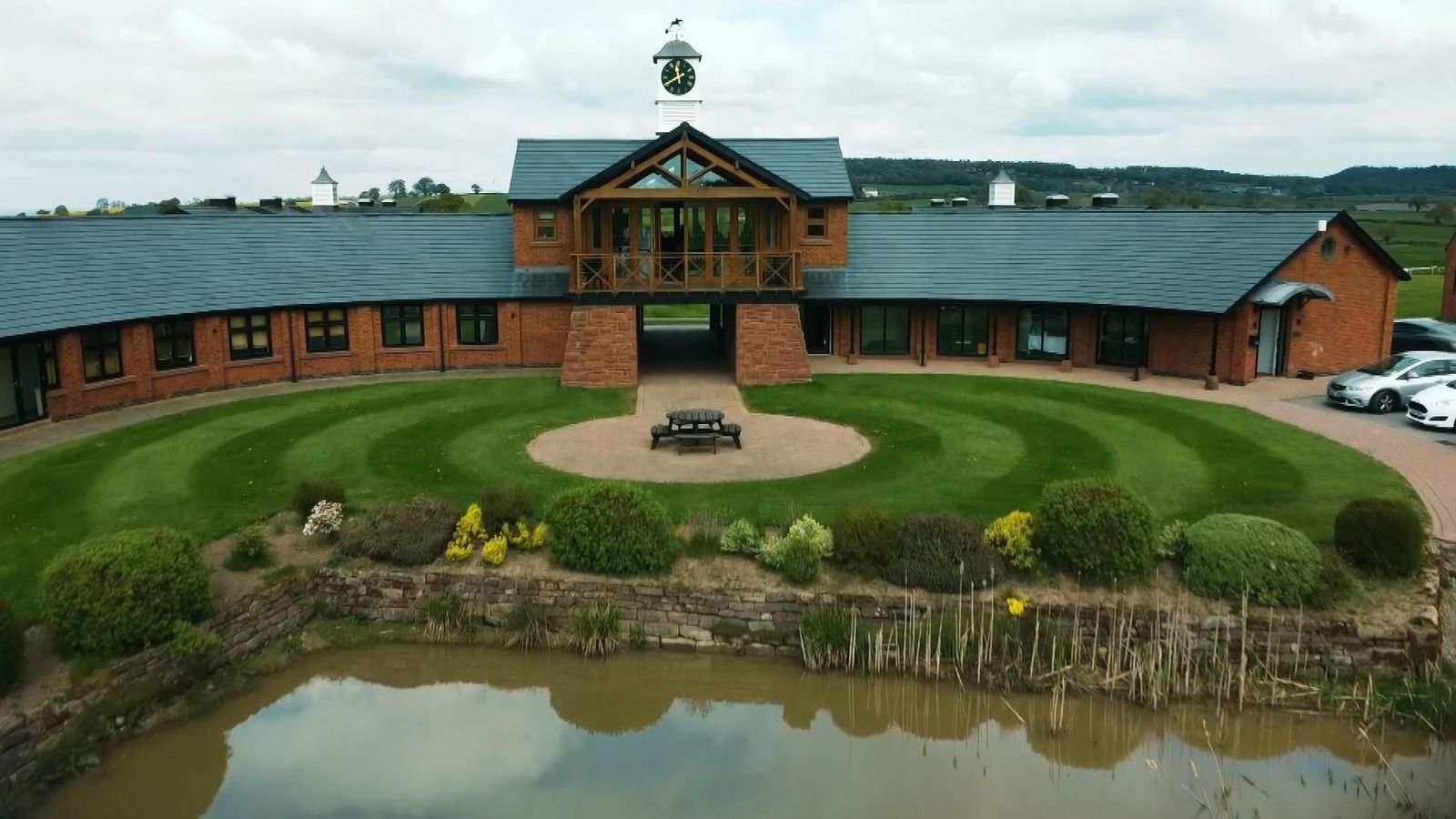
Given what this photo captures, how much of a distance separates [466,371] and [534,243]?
173 inches

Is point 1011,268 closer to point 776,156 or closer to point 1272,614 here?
point 776,156

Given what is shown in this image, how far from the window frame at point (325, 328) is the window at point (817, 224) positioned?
1393 centimetres

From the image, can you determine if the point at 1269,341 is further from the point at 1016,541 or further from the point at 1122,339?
the point at 1016,541

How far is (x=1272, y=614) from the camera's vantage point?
1512cm

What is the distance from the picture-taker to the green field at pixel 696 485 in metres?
18.6

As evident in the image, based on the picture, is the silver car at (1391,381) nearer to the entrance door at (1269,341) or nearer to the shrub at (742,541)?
the entrance door at (1269,341)

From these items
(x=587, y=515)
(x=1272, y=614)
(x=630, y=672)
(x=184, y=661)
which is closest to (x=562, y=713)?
(x=630, y=672)

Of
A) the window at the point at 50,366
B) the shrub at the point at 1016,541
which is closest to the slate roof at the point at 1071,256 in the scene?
the shrub at the point at 1016,541

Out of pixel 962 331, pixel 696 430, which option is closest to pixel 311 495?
pixel 696 430

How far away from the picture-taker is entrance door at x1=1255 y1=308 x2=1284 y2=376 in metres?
29.6

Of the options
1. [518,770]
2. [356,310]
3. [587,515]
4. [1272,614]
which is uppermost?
[356,310]

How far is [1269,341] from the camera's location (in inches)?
1178

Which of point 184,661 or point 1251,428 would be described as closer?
point 184,661

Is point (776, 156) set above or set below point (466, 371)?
above
